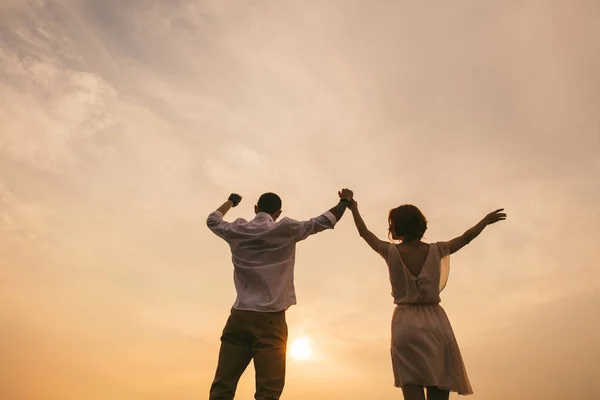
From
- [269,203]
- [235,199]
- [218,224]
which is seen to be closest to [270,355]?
[218,224]

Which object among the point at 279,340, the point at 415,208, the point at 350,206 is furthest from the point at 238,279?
the point at 415,208

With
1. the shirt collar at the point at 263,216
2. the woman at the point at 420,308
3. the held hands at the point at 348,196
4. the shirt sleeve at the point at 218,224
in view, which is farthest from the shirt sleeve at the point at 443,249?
the shirt sleeve at the point at 218,224

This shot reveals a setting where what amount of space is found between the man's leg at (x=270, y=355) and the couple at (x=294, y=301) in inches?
0.4

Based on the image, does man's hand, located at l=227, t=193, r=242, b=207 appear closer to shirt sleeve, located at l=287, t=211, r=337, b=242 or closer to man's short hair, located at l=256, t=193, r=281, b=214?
man's short hair, located at l=256, t=193, r=281, b=214

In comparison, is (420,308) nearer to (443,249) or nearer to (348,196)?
(443,249)

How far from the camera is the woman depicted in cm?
527

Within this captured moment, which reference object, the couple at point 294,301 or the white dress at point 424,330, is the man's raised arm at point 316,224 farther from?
the white dress at point 424,330

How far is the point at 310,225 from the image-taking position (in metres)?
6.27

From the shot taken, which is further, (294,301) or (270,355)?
(294,301)

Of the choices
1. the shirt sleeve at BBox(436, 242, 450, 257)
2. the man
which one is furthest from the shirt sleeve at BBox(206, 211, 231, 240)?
the shirt sleeve at BBox(436, 242, 450, 257)

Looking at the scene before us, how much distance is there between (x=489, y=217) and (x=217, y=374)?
381cm

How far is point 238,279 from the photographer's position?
20.3 ft

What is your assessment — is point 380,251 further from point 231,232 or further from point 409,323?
point 231,232

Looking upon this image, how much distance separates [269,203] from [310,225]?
716 mm
